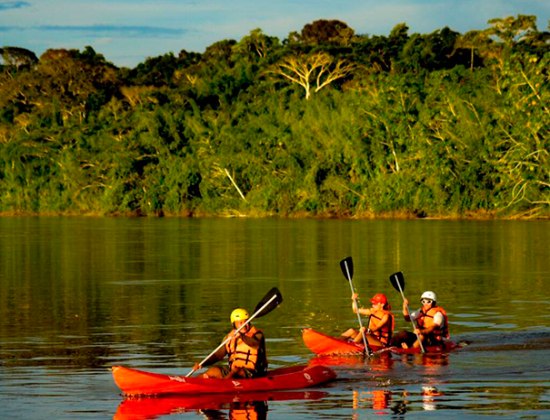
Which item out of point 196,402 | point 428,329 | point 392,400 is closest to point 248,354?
point 196,402

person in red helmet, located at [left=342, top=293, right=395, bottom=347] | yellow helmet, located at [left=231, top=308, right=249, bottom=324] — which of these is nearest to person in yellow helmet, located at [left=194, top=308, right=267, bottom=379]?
yellow helmet, located at [left=231, top=308, right=249, bottom=324]

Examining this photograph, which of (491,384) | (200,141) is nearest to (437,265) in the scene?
(491,384)

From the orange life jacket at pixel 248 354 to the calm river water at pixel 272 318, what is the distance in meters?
0.44

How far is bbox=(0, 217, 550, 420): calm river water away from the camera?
13906mm

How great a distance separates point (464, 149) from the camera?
251 feet

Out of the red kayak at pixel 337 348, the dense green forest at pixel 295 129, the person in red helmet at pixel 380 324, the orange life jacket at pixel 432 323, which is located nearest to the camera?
the red kayak at pixel 337 348

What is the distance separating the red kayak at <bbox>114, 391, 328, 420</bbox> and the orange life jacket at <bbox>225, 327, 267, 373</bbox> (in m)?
A: 0.37

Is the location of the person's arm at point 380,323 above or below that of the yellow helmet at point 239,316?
below

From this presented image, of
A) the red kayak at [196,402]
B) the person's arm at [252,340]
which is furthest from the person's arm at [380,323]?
the person's arm at [252,340]

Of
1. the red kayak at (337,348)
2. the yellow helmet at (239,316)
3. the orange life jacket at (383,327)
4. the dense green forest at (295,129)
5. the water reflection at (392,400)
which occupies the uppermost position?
the dense green forest at (295,129)

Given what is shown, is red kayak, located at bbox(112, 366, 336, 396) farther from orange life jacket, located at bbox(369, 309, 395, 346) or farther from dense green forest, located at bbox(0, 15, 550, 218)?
dense green forest, located at bbox(0, 15, 550, 218)

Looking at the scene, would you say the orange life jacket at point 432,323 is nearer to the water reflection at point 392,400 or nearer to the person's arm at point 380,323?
the person's arm at point 380,323

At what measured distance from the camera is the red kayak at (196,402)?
44.5ft

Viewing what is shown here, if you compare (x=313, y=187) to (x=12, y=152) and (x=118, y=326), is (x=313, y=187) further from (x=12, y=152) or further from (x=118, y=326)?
(x=118, y=326)
